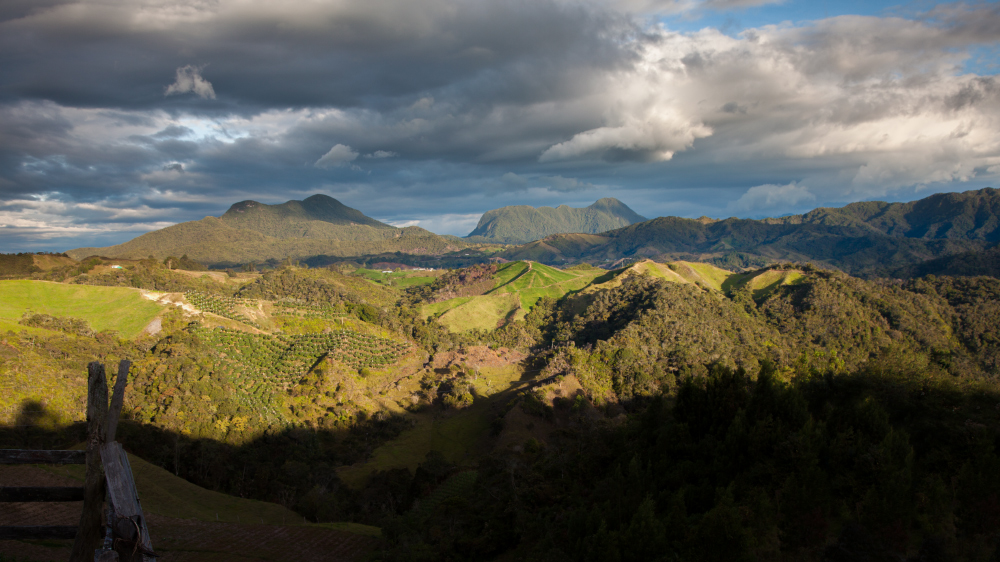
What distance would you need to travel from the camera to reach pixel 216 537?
25891 millimetres

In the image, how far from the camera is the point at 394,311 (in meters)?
123

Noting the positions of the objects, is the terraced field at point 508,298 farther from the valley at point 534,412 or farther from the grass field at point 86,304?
the grass field at point 86,304

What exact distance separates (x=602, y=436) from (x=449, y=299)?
123 m

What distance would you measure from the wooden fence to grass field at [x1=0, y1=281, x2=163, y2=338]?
80211 millimetres

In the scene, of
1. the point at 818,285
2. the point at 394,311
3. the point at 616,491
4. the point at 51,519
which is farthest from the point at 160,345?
the point at 818,285

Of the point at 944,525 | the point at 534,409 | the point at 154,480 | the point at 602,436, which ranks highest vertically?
the point at 944,525

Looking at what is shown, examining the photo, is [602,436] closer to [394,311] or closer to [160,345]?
[160,345]

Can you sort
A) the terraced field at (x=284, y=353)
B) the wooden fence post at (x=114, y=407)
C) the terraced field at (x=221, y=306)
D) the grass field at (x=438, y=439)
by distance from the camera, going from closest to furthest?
the wooden fence post at (x=114, y=407) → the grass field at (x=438, y=439) → the terraced field at (x=284, y=353) → the terraced field at (x=221, y=306)

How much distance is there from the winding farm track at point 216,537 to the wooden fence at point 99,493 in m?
20.6

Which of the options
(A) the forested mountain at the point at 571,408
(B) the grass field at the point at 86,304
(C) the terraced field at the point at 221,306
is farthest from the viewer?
(C) the terraced field at the point at 221,306

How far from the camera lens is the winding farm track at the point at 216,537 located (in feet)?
72.6

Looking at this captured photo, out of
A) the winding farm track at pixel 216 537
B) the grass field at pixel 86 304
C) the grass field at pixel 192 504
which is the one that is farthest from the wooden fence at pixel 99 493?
the grass field at pixel 86 304

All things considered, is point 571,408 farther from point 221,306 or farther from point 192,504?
point 221,306

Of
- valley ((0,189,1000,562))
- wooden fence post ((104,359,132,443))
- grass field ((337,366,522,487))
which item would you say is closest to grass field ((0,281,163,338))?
valley ((0,189,1000,562))
